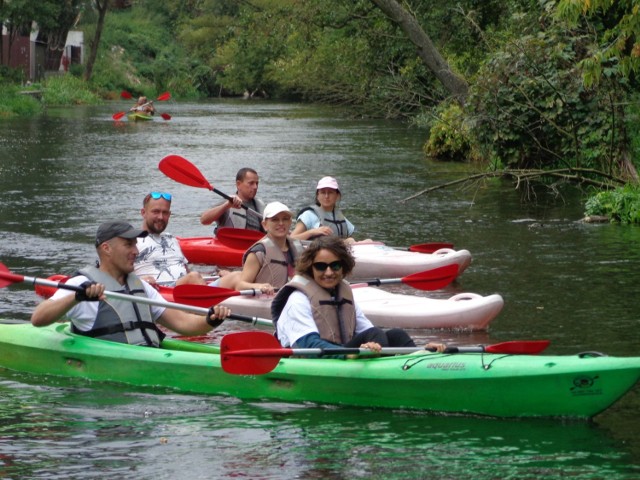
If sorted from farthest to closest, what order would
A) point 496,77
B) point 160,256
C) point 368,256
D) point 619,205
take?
point 496,77 → point 619,205 → point 368,256 → point 160,256

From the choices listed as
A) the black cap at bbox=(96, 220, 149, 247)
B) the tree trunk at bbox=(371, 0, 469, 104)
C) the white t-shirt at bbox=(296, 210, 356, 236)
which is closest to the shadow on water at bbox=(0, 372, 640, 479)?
the black cap at bbox=(96, 220, 149, 247)

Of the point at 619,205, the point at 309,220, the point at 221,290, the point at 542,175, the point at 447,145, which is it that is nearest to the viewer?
the point at 221,290

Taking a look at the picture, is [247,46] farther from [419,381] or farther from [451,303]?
[419,381]

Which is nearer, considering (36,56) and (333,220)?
(333,220)

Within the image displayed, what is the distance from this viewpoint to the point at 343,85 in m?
22.1

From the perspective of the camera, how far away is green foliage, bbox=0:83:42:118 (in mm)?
36406

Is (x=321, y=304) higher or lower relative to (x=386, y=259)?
lower

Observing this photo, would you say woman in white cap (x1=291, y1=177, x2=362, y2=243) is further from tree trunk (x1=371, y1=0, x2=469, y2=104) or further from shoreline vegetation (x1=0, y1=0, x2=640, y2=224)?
tree trunk (x1=371, y1=0, x2=469, y2=104)

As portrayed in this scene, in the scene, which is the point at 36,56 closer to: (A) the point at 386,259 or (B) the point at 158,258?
(A) the point at 386,259

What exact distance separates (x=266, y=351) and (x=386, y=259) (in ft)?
14.7

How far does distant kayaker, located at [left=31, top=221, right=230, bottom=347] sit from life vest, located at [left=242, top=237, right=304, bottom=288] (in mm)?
1492

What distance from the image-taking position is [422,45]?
63.6 ft

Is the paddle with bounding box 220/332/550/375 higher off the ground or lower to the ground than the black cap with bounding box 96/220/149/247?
lower

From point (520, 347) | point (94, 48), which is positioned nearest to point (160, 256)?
point (520, 347)
